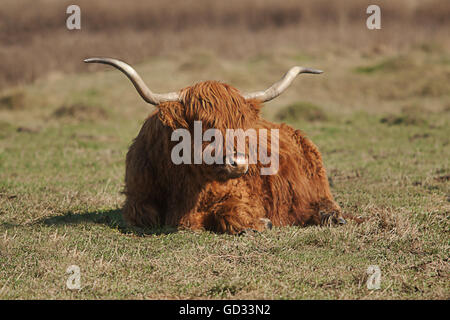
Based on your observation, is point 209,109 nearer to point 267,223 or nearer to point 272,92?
point 272,92

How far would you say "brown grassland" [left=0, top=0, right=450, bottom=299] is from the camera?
3922mm

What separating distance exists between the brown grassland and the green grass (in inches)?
0.8

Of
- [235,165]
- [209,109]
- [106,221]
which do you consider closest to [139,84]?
[209,109]

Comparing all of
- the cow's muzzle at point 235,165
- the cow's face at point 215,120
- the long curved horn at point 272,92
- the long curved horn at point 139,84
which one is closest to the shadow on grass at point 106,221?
the cow's face at point 215,120

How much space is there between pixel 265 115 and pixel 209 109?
1030cm

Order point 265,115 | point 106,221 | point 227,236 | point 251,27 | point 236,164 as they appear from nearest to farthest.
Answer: point 236,164, point 227,236, point 106,221, point 265,115, point 251,27

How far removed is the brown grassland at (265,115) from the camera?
3922mm

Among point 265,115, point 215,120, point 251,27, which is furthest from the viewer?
point 251,27

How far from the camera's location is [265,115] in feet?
48.9

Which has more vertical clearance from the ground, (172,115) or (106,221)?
(172,115)

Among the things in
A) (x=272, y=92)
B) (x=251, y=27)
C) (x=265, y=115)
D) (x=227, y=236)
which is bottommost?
(x=265, y=115)

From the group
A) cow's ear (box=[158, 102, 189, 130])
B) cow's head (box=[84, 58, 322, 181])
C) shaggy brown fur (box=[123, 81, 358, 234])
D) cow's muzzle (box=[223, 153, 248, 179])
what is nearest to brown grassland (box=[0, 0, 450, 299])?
shaggy brown fur (box=[123, 81, 358, 234])

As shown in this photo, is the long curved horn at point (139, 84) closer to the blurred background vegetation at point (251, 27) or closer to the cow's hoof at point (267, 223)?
the cow's hoof at point (267, 223)

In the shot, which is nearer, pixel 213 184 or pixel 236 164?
pixel 236 164
